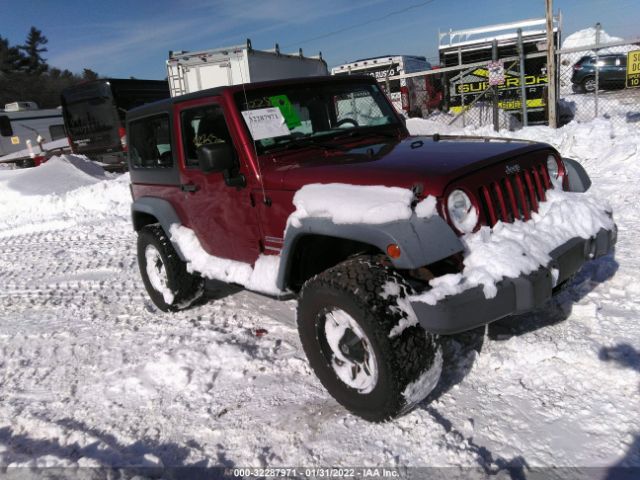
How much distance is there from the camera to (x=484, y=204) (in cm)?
274

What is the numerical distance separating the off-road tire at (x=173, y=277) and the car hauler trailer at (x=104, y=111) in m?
7.38

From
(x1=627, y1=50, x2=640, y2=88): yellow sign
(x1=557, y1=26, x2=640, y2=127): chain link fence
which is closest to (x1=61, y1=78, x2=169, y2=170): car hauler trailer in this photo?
(x1=557, y1=26, x2=640, y2=127): chain link fence

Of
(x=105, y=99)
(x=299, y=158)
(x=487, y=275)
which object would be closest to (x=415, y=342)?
(x=487, y=275)

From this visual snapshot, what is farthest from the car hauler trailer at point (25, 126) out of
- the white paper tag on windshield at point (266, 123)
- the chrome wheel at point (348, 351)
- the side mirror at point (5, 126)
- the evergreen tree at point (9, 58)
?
the evergreen tree at point (9, 58)

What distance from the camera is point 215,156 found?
3199 mm

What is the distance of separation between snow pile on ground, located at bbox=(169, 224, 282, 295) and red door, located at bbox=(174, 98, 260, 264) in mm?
55

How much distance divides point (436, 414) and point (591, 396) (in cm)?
83

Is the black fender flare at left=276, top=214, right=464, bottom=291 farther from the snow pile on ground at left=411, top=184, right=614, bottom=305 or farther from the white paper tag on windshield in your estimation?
the white paper tag on windshield

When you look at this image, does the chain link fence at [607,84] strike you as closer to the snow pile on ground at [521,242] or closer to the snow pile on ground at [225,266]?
the snow pile on ground at [521,242]

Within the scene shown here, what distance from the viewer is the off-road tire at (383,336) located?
2.51 meters

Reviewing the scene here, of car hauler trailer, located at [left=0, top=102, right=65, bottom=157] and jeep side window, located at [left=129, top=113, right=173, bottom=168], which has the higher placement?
car hauler trailer, located at [left=0, top=102, right=65, bottom=157]

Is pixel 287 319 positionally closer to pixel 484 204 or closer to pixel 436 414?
pixel 436 414

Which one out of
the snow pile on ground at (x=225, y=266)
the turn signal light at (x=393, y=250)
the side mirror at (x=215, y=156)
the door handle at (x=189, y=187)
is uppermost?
the side mirror at (x=215, y=156)

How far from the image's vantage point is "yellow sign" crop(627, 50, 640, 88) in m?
11.0
